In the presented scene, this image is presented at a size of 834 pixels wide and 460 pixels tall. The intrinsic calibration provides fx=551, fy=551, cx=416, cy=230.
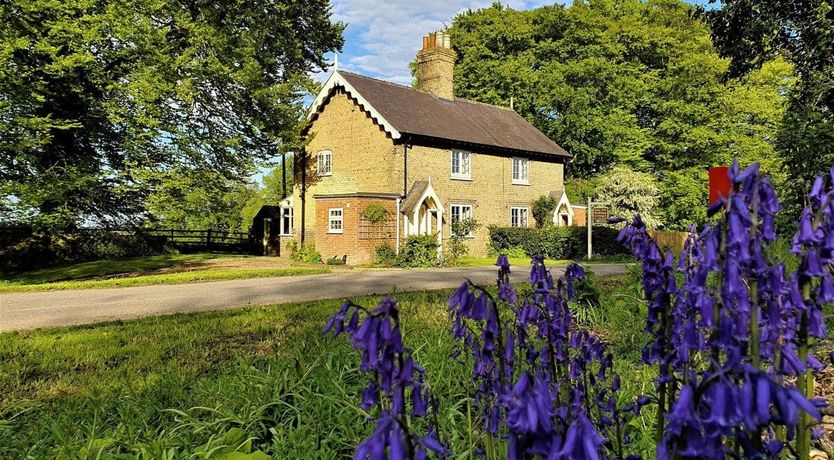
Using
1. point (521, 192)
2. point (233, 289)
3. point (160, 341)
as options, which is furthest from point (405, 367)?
point (521, 192)

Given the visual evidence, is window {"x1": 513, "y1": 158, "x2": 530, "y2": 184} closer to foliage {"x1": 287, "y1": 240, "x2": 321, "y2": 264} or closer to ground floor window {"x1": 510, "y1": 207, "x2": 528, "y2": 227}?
ground floor window {"x1": 510, "y1": 207, "x2": 528, "y2": 227}

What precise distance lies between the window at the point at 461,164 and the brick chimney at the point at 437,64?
4.90m

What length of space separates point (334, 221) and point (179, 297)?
497 inches

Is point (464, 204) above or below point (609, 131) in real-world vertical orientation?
below

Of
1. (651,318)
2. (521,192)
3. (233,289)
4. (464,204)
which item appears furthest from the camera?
(521,192)

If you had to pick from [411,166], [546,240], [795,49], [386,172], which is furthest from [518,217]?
[795,49]

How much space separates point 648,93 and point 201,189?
30217 millimetres

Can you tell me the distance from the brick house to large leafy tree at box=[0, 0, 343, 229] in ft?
8.04

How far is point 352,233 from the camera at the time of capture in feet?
77.4

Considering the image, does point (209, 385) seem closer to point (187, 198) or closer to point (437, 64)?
point (187, 198)

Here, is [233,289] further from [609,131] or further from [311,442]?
[609,131]

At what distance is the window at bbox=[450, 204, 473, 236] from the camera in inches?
1077

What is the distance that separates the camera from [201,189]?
73.4 feet

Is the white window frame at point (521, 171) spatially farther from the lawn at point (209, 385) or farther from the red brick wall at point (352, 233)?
the lawn at point (209, 385)
